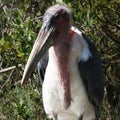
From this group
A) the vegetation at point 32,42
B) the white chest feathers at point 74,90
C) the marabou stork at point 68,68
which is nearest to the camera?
the marabou stork at point 68,68

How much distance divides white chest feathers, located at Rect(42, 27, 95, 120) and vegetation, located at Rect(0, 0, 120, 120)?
28.6 inches

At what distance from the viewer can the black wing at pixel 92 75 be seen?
15.3ft

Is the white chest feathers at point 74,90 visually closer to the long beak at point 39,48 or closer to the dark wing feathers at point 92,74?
the dark wing feathers at point 92,74

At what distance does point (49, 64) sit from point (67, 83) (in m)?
0.24

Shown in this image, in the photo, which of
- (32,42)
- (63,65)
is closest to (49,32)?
(63,65)

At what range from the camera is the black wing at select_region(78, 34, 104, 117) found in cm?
467

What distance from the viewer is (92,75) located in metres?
4.74

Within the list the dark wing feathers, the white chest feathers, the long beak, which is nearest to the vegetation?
the dark wing feathers

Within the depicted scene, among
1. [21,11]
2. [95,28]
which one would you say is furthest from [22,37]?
[95,28]

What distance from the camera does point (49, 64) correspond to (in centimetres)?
482

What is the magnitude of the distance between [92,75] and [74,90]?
209mm

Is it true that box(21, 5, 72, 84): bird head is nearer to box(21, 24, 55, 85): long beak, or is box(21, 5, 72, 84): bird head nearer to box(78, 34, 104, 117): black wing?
box(21, 24, 55, 85): long beak

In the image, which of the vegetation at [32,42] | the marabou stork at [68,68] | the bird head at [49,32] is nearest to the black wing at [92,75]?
the marabou stork at [68,68]

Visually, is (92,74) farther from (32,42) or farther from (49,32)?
(32,42)
